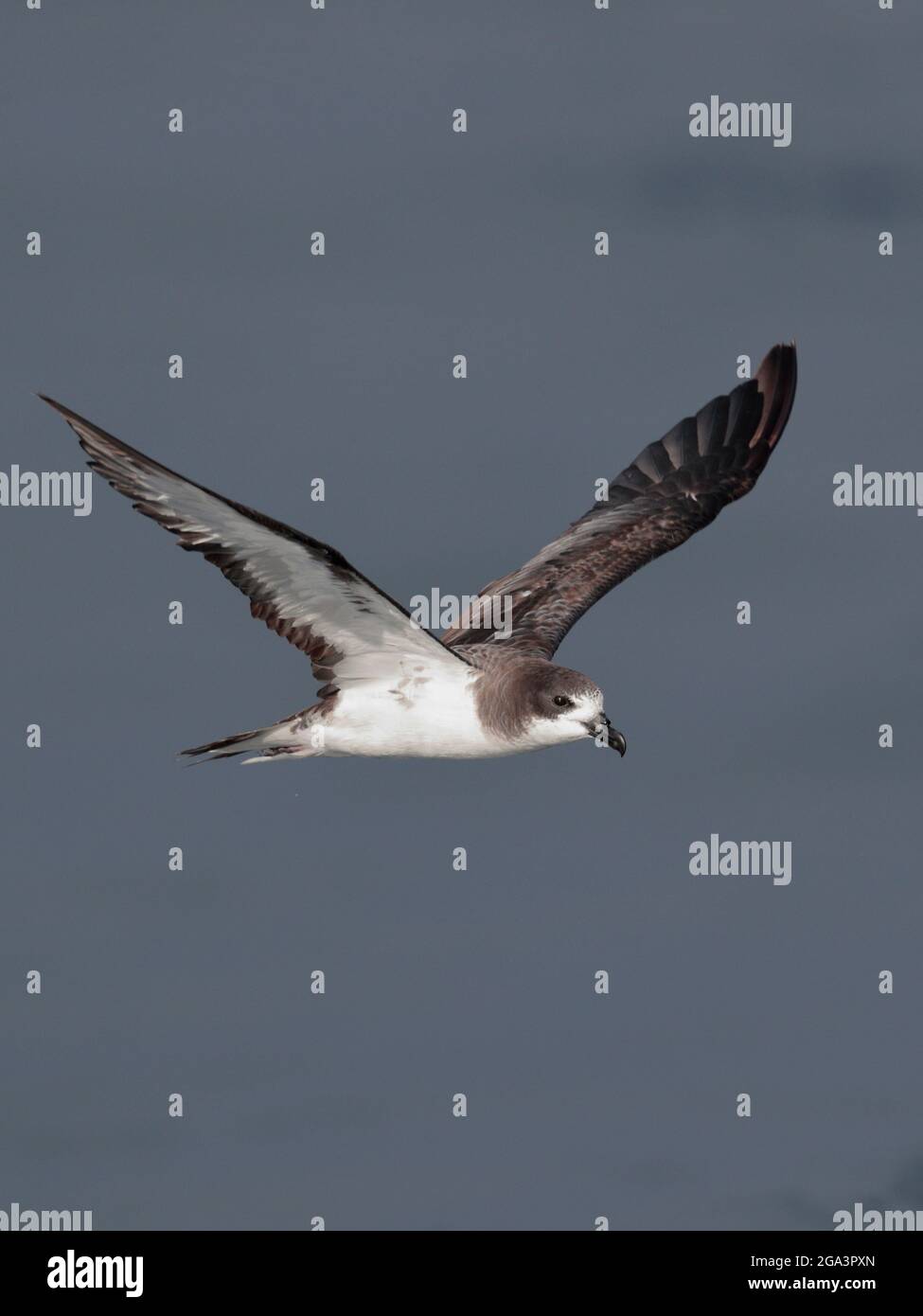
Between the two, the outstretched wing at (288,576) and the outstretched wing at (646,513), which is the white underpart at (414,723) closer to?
the outstretched wing at (288,576)

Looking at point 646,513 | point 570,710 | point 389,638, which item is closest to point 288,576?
point 389,638

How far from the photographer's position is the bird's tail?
22562 mm

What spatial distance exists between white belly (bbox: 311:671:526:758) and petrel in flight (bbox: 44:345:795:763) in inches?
0.5

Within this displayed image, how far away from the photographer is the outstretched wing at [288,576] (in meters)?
19.2

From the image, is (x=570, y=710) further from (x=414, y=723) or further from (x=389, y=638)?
(x=389, y=638)

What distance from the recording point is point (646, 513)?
94.5ft

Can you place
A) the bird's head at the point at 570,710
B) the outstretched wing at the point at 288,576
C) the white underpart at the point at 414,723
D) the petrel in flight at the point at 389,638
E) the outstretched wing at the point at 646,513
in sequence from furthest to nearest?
1. the outstretched wing at the point at 646,513
2. the white underpart at the point at 414,723
3. the bird's head at the point at 570,710
4. the petrel in flight at the point at 389,638
5. the outstretched wing at the point at 288,576

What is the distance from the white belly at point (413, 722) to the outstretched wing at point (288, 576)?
171mm

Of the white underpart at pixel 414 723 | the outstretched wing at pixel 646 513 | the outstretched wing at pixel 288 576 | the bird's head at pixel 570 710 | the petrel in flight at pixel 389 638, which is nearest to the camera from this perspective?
the outstretched wing at pixel 288 576

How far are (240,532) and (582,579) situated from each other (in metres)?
7.25

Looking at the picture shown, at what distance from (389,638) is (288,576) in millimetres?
1383

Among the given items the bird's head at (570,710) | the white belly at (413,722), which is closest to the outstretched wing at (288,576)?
the white belly at (413,722)

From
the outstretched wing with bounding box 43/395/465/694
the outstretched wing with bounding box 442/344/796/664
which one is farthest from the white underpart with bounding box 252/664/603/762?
the outstretched wing with bounding box 442/344/796/664

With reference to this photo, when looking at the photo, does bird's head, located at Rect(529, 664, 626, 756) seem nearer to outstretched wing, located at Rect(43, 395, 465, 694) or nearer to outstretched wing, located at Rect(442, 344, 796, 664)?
outstretched wing, located at Rect(43, 395, 465, 694)
